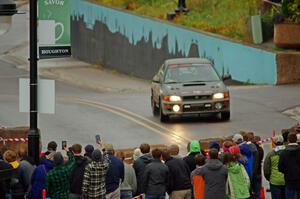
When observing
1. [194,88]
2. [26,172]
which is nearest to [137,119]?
[194,88]

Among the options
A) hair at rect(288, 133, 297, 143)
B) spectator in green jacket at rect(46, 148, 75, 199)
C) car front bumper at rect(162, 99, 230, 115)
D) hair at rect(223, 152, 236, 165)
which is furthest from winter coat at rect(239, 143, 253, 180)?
Answer: car front bumper at rect(162, 99, 230, 115)

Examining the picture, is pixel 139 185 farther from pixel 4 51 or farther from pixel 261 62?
pixel 4 51

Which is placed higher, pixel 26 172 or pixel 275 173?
pixel 26 172

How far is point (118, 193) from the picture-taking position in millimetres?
16203

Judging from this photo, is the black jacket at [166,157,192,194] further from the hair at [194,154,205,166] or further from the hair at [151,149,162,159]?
the hair at [194,154,205,166]

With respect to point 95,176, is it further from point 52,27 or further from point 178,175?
point 52,27

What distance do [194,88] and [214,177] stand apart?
13.3m

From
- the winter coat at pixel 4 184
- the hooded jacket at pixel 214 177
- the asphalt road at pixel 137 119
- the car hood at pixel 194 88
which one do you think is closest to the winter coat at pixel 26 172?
the winter coat at pixel 4 184

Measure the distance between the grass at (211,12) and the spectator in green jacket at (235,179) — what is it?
79.3 feet

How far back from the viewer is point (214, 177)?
15.8 metres

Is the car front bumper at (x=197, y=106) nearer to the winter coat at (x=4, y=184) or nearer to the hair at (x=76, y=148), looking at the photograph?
the hair at (x=76, y=148)

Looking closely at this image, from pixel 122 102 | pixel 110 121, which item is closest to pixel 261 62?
pixel 122 102

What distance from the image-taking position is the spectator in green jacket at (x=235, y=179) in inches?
644

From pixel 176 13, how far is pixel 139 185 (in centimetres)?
2949
